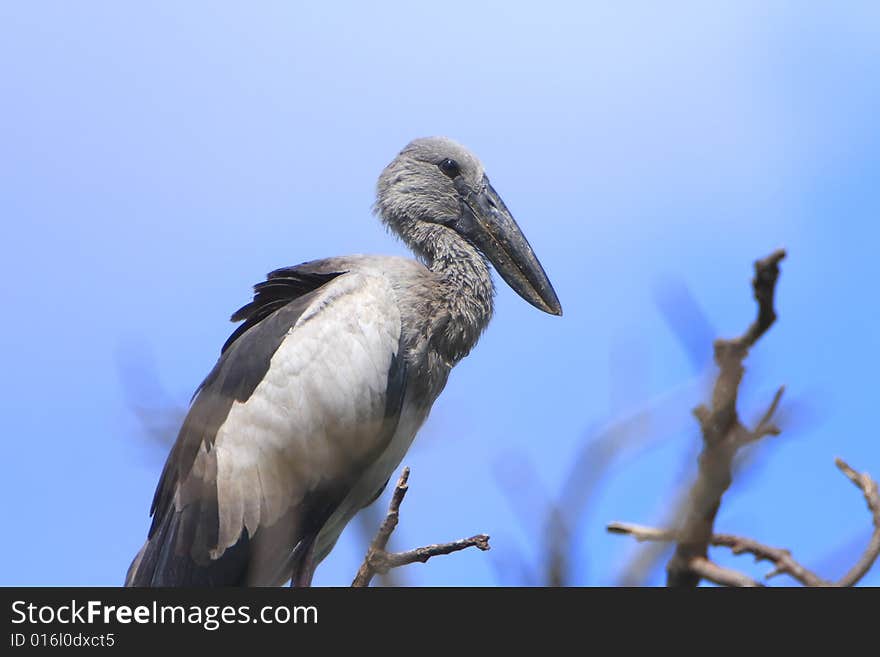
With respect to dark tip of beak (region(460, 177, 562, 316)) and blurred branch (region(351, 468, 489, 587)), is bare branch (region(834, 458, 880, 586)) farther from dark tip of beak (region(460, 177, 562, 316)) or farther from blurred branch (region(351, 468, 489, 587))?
dark tip of beak (region(460, 177, 562, 316))

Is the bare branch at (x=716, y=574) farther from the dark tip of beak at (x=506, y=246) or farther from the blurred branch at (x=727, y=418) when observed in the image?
the dark tip of beak at (x=506, y=246)

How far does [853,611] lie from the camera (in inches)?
91.7

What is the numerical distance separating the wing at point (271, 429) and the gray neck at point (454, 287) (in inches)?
16.0

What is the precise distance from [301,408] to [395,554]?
307 cm

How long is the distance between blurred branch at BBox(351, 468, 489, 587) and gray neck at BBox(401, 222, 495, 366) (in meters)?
2.57

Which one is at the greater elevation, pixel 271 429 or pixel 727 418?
pixel 271 429

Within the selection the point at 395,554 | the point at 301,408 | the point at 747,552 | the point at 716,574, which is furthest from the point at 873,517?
the point at 301,408

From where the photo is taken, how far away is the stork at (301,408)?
582 cm

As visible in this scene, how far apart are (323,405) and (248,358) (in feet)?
1.72

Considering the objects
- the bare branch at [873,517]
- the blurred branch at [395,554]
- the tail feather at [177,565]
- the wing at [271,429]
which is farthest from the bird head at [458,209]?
the bare branch at [873,517]

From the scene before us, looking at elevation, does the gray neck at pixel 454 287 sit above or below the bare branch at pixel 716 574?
above

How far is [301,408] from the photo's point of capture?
6.05 metres

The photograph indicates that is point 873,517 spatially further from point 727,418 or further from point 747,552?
point 727,418

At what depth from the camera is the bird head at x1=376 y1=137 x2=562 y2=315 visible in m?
7.23
